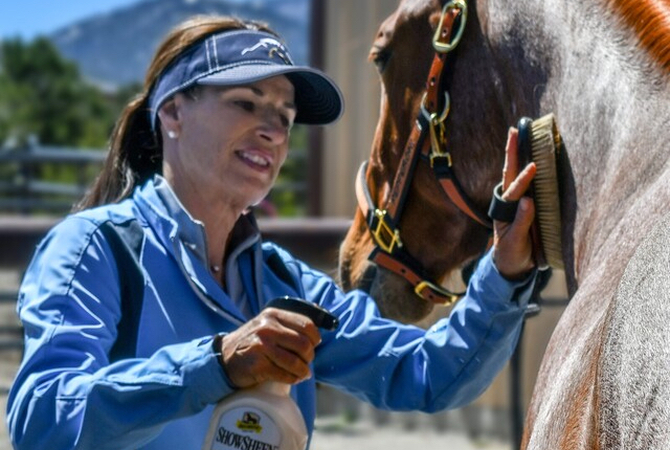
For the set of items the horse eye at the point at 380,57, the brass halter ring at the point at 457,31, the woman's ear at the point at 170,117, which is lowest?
the woman's ear at the point at 170,117

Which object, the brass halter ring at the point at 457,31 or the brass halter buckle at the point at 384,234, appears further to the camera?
the brass halter buckle at the point at 384,234

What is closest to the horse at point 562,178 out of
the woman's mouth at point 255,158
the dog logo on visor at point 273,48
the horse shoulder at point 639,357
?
the horse shoulder at point 639,357

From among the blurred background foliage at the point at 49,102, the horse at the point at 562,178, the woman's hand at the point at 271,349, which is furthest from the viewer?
the blurred background foliage at the point at 49,102

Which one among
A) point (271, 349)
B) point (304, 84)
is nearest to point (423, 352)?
point (304, 84)

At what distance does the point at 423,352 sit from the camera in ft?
9.16

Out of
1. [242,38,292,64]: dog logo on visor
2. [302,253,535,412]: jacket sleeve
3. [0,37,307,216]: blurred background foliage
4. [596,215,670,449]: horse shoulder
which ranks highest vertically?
[242,38,292,64]: dog logo on visor

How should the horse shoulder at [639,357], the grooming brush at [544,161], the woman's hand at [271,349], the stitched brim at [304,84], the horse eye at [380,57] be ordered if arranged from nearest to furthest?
the horse shoulder at [639,357] < the woman's hand at [271,349] < the grooming brush at [544,161] < the stitched brim at [304,84] < the horse eye at [380,57]

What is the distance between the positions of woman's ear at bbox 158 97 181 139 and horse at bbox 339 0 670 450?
0.51 metres

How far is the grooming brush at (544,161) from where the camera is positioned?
2.40 m

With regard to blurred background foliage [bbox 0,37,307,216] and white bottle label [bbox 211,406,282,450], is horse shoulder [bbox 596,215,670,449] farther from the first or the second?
blurred background foliage [bbox 0,37,307,216]

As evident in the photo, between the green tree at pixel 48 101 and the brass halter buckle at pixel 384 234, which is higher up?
the brass halter buckle at pixel 384 234

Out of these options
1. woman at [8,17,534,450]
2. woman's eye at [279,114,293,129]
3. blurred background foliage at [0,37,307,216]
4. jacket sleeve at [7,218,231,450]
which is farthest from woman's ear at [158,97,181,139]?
blurred background foliage at [0,37,307,216]

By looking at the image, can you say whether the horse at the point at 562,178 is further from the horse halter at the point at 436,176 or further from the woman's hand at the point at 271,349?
the woman's hand at the point at 271,349

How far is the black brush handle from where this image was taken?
2156 millimetres
